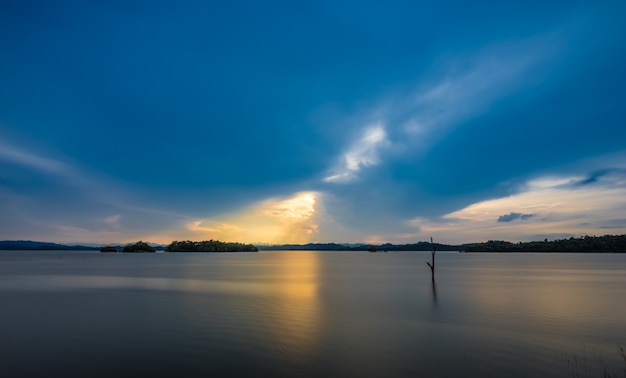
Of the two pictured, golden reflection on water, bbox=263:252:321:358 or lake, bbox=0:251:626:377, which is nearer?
lake, bbox=0:251:626:377

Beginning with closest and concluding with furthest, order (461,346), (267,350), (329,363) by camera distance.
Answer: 1. (329,363)
2. (267,350)
3. (461,346)

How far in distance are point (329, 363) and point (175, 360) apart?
7.07 metres

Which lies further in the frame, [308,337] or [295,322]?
[295,322]

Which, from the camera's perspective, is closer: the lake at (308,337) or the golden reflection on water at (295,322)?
the lake at (308,337)

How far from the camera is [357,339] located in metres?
19.4

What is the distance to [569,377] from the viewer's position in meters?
13.5

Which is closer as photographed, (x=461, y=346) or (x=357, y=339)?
(x=461, y=346)

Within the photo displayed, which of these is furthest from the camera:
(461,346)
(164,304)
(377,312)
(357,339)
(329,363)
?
(164,304)

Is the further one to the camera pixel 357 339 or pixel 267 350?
pixel 357 339

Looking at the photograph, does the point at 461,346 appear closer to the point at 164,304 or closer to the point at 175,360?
the point at 175,360

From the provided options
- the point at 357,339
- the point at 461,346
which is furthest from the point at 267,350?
the point at 461,346

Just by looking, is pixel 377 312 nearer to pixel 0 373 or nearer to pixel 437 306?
pixel 437 306

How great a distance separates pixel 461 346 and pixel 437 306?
1518 cm

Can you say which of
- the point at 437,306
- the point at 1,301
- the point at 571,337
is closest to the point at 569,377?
the point at 571,337
